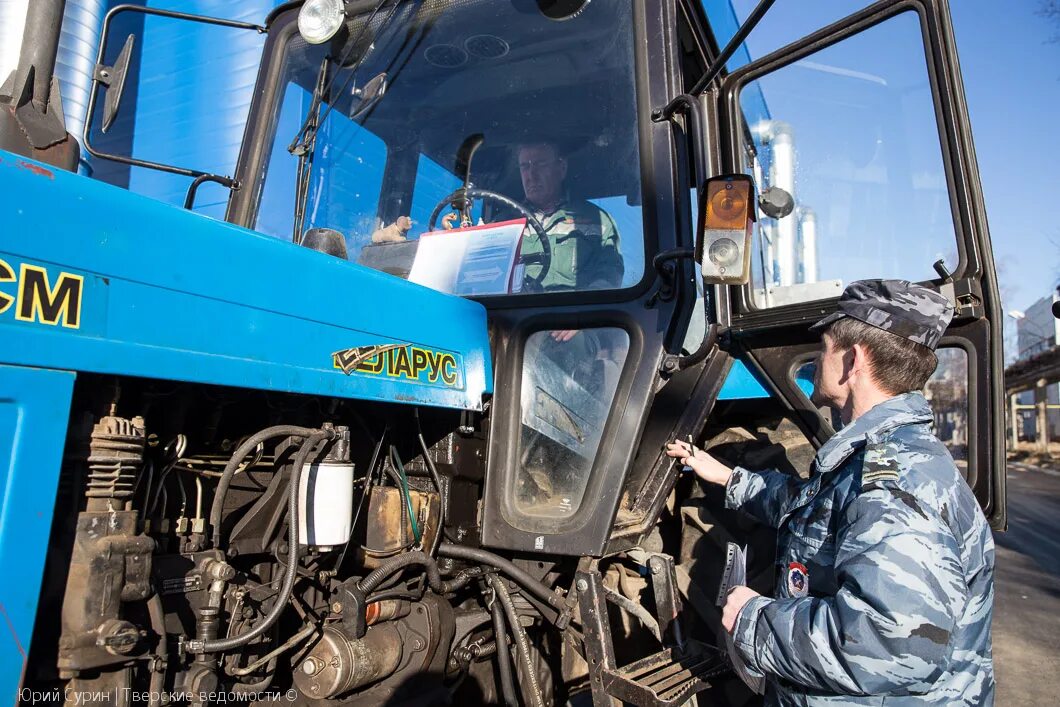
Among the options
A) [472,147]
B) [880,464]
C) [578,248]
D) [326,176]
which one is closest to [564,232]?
[578,248]

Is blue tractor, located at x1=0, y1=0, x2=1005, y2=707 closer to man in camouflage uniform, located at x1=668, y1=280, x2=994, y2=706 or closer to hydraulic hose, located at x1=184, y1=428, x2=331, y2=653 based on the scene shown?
hydraulic hose, located at x1=184, y1=428, x2=331, y2=653

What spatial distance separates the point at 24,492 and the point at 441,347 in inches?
40.7

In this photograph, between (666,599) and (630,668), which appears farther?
(666,599)

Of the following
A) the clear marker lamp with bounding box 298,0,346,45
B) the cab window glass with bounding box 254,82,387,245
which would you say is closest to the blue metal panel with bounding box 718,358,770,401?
the cab window glass with bounding box 254,82,387,245

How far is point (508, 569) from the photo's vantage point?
6.82 feet

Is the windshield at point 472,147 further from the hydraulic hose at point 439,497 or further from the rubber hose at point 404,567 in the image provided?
the rubber hose at point 404,567

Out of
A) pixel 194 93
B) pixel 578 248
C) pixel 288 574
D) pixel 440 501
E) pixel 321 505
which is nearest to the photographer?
pixel 288 574

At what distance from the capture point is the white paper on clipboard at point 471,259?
2283mm

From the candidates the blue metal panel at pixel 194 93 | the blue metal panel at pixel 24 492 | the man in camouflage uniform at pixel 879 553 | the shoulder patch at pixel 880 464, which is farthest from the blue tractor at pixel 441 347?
the blue metal panel at pixel 194 93

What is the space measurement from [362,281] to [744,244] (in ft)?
2.99

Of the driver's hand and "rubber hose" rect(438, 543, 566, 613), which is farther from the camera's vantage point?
the driver's hand

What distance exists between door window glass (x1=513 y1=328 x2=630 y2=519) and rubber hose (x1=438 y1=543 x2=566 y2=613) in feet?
0.49

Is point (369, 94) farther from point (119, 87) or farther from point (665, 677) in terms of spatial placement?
point (665, 677)

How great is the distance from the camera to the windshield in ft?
7.50
